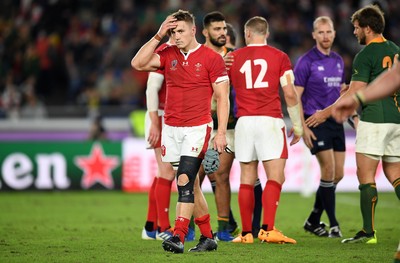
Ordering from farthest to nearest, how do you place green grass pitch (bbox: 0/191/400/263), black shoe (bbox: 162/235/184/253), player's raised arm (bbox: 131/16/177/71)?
player's raised arm (bbox: 131/16/177/71), black shoe (bbox: 162/235/184/253), green grass pitch (bbox: 0/191/400/263)

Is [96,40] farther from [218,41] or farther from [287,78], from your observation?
[287,78]

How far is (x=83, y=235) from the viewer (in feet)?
39.0

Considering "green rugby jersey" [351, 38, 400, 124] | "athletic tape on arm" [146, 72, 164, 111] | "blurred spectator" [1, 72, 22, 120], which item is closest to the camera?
"green rugby jersey" [351, 38, 400, 124]

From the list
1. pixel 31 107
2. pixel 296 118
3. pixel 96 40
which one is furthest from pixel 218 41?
pixel 96 40

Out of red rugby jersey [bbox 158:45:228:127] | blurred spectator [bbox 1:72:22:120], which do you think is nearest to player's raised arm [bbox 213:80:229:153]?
red rugby jersey [bbox 158:45:228:127]

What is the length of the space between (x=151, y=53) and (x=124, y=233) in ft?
10.9

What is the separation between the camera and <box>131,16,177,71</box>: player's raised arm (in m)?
9.62

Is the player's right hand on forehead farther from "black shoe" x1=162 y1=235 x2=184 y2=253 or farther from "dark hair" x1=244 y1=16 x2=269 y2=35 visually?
"black shoe" x1=162 y1=235 x2=184 y2=253

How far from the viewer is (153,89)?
36.3ft

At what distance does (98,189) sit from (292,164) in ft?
14.7

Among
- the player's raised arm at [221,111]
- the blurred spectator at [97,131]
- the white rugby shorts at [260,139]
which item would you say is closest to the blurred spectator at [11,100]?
the blurred spectator at [97,131]

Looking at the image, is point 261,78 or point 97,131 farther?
point 97,131

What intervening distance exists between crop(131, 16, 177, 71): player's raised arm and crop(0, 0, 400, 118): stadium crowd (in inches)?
529

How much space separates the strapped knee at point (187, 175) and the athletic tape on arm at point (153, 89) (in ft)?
4.76
